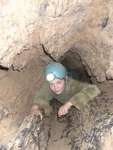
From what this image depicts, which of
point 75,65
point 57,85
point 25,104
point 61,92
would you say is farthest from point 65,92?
point 75,65

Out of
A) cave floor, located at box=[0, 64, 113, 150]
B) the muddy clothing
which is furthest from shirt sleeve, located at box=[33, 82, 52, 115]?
cave floor, located at box=[0, 64, 113, 150]

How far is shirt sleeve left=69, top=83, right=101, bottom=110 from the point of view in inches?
186

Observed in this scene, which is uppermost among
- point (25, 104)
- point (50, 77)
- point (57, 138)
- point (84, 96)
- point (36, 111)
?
point (50, 77)

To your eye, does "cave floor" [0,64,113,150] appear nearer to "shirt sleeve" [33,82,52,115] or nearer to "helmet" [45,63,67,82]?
"shirt sleeve" [33,82,52,115]

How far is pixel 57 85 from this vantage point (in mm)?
4891

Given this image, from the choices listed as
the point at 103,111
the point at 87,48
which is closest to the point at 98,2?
the point at 87,48

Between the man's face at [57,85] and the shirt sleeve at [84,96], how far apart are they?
0.67 feet

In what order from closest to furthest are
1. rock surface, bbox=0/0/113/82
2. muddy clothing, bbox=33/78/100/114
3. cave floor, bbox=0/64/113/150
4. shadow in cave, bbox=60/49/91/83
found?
rock surface, bbox=0/0/113/82
cave floor, bbox=0/64/113/150
muddy clothing, bbox=33/78/100/114
shadow in cave, bbox=60/49/91/83

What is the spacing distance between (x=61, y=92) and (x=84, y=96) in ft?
1.23

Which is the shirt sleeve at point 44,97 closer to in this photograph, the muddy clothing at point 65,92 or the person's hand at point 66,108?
the muddy clothing at point 65,92

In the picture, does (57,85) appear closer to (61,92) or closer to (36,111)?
(61,92)

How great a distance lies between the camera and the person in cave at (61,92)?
4.75 metres

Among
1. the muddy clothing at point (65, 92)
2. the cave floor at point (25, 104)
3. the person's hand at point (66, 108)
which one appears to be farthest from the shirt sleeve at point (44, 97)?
Answer: the person's hand at point (66, 108)

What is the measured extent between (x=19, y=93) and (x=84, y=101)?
93 cm
